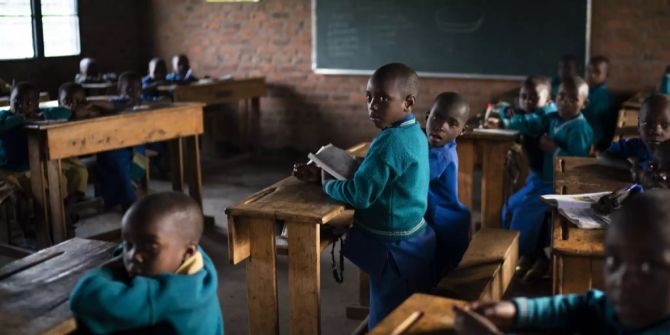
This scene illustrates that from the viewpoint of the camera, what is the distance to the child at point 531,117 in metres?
4.71

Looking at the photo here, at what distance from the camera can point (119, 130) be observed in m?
4.89

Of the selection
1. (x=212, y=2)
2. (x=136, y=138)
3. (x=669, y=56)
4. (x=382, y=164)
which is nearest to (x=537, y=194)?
(x=382, y=164)

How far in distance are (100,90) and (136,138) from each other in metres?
2.88

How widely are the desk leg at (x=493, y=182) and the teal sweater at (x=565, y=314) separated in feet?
10.1

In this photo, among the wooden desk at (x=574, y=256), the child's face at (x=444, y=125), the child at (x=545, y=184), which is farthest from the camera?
the child at (x=545, y=184)

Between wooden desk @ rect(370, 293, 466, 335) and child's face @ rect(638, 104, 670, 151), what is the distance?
1780 millimetres

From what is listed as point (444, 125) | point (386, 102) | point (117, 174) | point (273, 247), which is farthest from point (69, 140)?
point (386, 102)

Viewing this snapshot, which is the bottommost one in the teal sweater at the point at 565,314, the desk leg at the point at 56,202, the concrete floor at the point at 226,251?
the concrete floor at the point at 226,251

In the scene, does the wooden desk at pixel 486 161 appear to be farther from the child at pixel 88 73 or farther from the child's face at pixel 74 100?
the child at pixel 88 73

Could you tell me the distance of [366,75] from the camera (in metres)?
8.08

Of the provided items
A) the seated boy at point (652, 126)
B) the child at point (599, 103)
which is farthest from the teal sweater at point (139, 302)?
the child at point (599, 103)

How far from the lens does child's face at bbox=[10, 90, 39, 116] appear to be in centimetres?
471

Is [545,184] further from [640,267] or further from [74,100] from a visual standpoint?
[640,267]

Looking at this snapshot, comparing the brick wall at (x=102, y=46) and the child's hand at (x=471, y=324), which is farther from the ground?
the brick wall at (x=102, y=46)
